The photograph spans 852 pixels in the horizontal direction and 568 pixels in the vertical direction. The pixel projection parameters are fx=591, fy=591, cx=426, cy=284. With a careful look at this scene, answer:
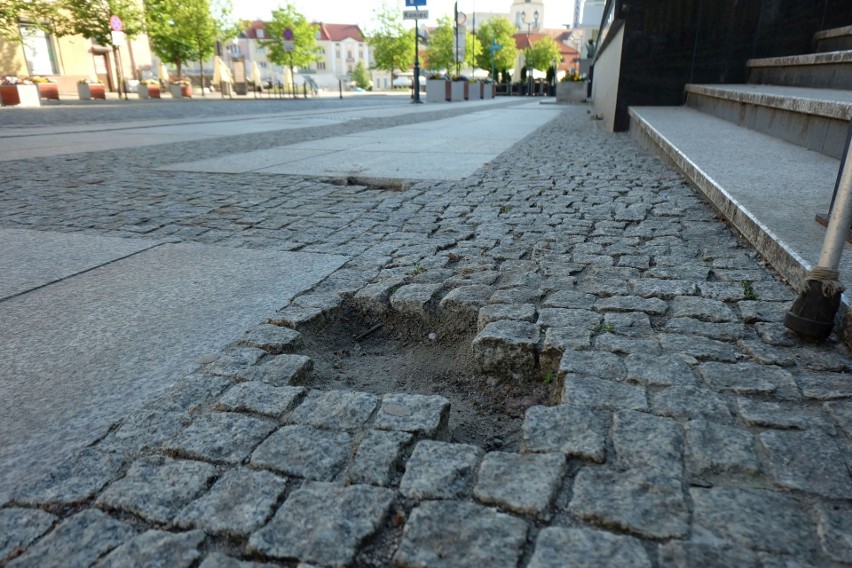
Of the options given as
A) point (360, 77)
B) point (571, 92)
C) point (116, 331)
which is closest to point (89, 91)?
point (571, 92)

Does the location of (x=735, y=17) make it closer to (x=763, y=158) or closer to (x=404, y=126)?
(x=763, y=158)

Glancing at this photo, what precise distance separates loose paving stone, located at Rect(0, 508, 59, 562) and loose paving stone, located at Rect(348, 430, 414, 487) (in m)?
0.75

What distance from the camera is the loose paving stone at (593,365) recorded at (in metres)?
2.10

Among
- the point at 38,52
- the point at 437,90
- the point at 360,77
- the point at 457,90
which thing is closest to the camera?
the point at 437,90

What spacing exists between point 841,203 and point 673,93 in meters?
8.68

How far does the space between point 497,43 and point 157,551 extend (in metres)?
87.5

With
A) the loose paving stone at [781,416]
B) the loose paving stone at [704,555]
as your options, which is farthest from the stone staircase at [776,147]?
the loose paving stone at [704,555]

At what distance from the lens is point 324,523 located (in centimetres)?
143

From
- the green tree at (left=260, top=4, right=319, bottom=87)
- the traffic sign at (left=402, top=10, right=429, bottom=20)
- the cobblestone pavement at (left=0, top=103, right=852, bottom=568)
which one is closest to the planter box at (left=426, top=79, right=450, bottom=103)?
the traffic sign at (left=402, top=10, right=429, bottom=20)

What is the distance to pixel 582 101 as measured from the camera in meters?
28.8

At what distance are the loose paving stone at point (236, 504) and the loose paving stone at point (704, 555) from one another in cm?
94

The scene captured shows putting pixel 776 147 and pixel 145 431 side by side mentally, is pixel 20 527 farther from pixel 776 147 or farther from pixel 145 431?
pixel 776 147

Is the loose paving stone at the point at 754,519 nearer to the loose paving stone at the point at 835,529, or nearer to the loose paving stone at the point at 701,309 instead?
the loose paving stone at the point at 835,529

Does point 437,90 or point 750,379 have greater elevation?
point 437,90
